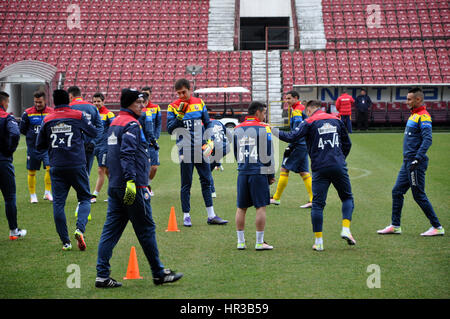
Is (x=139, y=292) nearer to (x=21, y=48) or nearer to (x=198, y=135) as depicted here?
(x=198, y=135)

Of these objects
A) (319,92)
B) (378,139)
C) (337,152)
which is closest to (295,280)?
(337,152)

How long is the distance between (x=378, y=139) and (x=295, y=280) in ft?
68.6

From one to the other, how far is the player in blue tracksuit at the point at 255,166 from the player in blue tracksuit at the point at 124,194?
177cm

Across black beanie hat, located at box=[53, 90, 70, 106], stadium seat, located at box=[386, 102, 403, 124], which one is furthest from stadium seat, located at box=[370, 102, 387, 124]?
black beanie hat, located at box=[53, 90, 70, 106]

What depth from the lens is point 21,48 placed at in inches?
1489

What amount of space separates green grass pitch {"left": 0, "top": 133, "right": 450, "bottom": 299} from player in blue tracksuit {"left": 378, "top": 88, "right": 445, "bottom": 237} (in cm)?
37

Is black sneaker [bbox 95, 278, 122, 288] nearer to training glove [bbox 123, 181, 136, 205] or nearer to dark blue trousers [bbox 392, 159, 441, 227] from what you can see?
training glove [bbox 123, 181, 136, 205]

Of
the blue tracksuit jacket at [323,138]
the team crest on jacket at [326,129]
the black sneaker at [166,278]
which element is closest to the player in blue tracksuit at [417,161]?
the blue tracksuit jacket at [323,138]

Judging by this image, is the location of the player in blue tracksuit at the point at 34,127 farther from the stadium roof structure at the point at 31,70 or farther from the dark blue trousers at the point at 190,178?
the stadium roof structure at the point at 31,70

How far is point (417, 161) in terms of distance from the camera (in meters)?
7.83

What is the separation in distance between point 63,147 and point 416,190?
5.07m

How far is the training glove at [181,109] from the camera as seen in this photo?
29.0 feet
